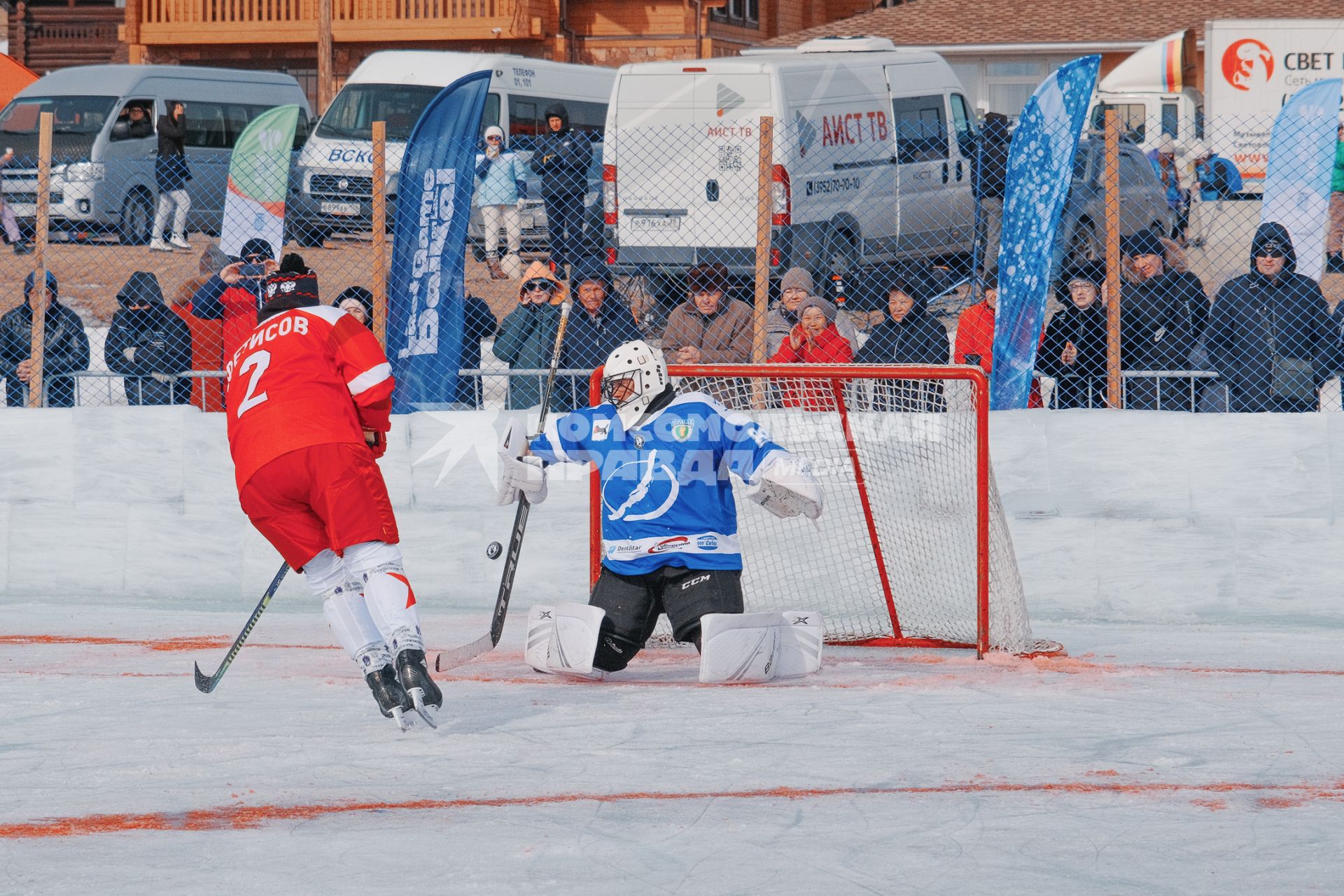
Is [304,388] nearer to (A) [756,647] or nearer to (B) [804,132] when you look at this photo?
(A) [756,647]

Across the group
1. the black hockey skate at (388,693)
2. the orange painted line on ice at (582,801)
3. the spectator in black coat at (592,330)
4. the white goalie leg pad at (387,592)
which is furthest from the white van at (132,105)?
the orange painted line on ice at (582,801)

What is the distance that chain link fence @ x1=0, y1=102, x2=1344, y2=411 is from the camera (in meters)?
8.85

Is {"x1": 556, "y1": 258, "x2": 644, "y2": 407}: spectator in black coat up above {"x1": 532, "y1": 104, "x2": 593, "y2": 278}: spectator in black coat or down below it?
below

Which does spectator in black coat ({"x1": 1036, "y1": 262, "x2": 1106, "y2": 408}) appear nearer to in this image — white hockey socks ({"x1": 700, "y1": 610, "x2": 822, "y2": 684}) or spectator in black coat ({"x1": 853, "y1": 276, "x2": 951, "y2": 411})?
spectator in black coat ({"x1": 853, "y1": 276, "x2": 951, "y2": 411})

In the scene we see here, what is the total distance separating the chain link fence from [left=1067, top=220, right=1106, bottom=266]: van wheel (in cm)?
1

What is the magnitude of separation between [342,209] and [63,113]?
Answer: 33.9ft

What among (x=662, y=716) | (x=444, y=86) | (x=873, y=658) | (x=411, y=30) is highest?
(x=411, y=30)

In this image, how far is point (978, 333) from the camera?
363 inches

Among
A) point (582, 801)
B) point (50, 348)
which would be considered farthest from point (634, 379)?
point (50, 348)

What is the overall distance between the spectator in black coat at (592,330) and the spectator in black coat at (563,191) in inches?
17.8

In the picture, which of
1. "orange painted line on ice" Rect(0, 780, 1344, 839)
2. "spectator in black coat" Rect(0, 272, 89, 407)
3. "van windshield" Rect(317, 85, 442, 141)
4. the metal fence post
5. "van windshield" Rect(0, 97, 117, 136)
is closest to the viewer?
"orange painted line on ice" Rect(0, 780, 1344, 839)

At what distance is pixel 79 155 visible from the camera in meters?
17.5

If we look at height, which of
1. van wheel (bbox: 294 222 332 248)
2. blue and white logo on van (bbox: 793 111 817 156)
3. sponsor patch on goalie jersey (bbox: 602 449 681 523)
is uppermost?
blue and white logo on van (bbox: 793 111 817 156)

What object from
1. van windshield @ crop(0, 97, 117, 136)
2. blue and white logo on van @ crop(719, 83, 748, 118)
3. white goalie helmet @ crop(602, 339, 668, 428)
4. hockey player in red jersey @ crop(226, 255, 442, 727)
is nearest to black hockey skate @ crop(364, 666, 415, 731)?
hockey player in red jersey @ crop(226, 255, 442, 727)
